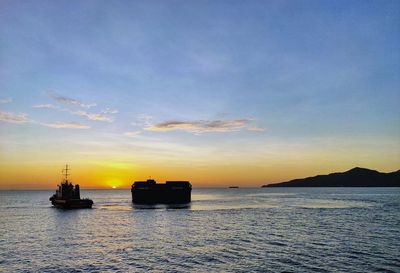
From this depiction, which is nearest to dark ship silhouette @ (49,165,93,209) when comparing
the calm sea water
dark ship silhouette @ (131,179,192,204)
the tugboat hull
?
the tugboat hull

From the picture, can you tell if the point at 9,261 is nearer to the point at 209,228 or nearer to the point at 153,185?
the point at 209,228

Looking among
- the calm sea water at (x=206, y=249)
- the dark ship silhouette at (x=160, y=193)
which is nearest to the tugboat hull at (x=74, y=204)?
the dark ship silhouette at (x=160, y=193)

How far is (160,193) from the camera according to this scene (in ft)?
493

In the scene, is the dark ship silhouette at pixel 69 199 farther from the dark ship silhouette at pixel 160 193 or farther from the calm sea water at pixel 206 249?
the calm sea water at pixel 206 249

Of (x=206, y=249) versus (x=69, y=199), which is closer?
(x=206, y=249)

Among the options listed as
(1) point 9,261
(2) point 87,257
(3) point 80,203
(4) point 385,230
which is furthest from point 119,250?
(3) point 80,203

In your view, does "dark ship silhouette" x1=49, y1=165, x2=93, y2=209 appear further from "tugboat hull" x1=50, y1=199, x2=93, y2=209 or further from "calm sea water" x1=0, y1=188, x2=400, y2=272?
"calm sea water" x1=0, y1=188, x2=400, y2=272

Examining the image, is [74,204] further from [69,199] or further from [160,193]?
[160,193]

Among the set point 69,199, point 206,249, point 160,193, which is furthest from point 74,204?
point 206,249

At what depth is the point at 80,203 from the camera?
122 meters

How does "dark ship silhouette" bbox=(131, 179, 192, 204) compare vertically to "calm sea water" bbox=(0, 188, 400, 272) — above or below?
above

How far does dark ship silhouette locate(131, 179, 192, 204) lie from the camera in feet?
492

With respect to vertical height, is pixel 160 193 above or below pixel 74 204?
above

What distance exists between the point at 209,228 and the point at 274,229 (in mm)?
10784
